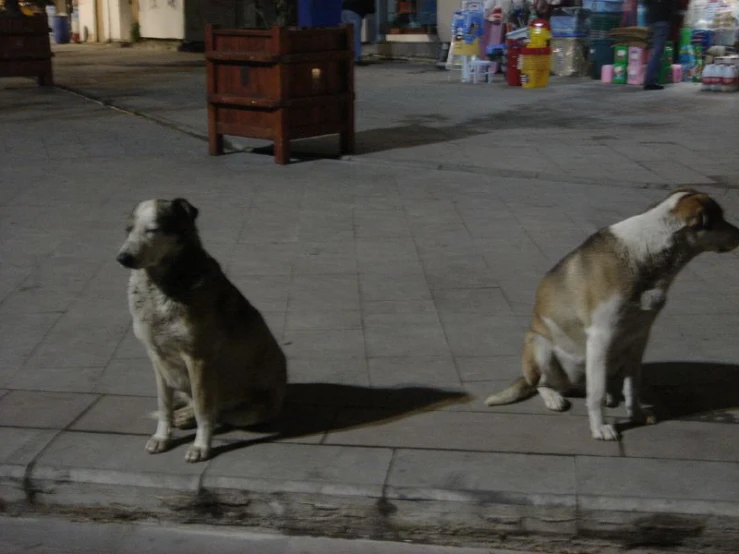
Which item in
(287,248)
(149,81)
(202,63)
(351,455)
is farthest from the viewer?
(202,63)

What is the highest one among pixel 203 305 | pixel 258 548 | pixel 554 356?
pixel 203 305

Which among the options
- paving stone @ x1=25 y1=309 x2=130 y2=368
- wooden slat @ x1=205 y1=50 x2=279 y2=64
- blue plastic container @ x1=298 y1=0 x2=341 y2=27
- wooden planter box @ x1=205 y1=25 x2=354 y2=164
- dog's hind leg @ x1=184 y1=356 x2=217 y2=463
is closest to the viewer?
dog's hind leg @ x1=184 y1=356 x2=217 y2=463

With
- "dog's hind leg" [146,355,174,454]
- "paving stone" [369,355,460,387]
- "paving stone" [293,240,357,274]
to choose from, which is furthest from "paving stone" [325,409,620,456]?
"paving stone" [293,240,357,274]

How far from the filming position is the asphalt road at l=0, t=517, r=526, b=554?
390 centimetres

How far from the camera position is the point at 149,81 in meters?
21.4

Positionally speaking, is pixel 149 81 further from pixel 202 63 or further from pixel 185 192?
pixel 185 192

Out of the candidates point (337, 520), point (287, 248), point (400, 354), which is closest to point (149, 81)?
point (287, 248)

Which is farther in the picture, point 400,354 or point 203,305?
point 400,354

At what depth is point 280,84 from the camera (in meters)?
11.0

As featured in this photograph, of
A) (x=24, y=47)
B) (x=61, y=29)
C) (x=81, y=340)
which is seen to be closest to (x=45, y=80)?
(x=24, y=47)

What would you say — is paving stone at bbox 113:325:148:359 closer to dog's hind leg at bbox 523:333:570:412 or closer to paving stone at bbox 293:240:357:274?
paving stone at bbox 293:240:357:274

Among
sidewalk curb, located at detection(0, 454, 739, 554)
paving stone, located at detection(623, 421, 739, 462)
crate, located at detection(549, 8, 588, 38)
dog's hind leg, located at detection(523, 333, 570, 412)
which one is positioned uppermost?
crate, located at detection(549, 8, 588, 38)

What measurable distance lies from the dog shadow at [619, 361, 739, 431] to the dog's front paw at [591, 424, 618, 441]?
14 centimetres

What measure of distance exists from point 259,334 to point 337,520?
0.89 metres
